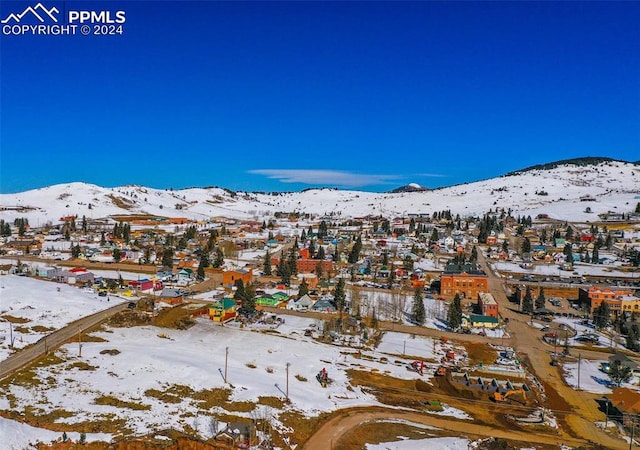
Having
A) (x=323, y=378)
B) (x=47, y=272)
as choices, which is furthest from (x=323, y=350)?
(x=47, y=272)

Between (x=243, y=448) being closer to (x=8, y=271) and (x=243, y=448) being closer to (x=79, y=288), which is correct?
(x=79, y=288)

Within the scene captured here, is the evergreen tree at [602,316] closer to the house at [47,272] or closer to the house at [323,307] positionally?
the house at [323,307]

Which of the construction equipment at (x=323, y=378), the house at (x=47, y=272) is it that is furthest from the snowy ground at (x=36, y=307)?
the construction equipment at (x=323, y=378)

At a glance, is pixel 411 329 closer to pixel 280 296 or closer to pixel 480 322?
pixel 480 322

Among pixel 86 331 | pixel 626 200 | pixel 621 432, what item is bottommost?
pixel 621 432

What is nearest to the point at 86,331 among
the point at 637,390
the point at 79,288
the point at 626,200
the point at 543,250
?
the point at 79,288

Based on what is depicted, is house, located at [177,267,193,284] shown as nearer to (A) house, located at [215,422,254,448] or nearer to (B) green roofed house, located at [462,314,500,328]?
(B) green roofed house, located at [462,314,500,328]
